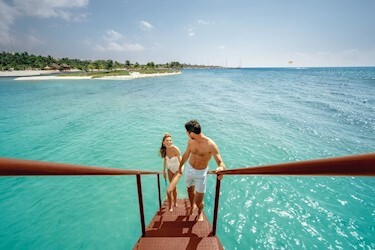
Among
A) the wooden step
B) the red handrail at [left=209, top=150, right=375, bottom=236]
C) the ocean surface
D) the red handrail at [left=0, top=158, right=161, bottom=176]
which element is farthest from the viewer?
the ocean surface

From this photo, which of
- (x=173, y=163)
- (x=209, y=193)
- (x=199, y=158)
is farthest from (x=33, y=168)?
(x=209, y=193)

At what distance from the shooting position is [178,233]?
12.2 ft

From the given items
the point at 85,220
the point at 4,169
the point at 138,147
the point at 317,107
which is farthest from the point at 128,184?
the point at 317,107

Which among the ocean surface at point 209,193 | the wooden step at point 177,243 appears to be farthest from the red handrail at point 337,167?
the ocean surface at point 209,193

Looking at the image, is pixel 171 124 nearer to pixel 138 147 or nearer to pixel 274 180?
pixel 138 147

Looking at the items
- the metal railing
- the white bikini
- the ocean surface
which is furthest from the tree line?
the metal railing

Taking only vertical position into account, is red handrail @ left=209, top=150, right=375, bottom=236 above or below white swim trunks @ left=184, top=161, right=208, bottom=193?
above

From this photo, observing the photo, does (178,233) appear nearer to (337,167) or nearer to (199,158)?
(199,158)

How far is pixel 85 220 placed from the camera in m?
6.82

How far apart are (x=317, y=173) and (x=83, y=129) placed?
1763 cm

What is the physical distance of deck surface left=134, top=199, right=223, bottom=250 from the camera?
10.5 feet

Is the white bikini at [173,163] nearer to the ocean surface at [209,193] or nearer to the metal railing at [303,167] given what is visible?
the ocean surface at [209,193]

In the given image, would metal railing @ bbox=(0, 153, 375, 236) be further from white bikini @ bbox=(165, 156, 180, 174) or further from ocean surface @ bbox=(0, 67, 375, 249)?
ocean surface @ bbox=(0, 67, 375, 249)

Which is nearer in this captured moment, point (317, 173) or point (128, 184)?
point (317, 173)
